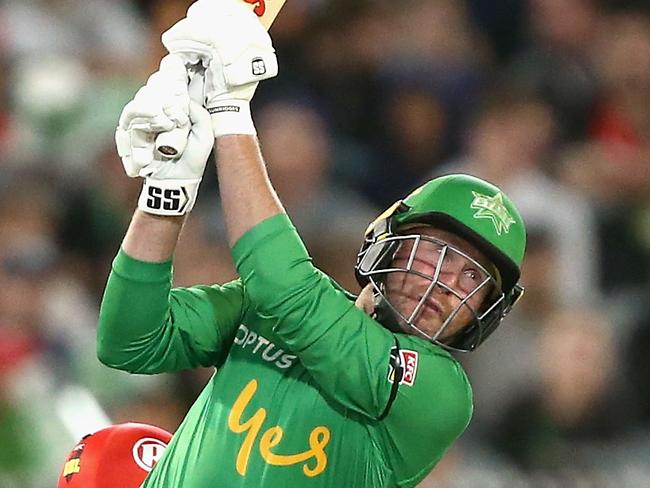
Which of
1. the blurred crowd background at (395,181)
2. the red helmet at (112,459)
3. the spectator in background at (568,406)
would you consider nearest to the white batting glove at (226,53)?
the red helmet at (112,459)

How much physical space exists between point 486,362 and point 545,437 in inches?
15.2

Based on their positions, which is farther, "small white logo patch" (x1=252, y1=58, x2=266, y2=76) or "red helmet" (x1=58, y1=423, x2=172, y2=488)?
"red helmet" (x1=58, y1=423, x2=172, y2=488)

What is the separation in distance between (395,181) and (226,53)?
12.8ft

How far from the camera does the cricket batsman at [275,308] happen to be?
277 centimetres

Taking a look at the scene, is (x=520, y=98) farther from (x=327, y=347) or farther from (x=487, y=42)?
(x=327, y=347)

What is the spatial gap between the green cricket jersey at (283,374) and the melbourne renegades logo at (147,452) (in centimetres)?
19

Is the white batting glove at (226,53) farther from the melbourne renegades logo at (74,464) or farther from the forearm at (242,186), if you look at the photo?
the melbourne renegades logo at (74,464)

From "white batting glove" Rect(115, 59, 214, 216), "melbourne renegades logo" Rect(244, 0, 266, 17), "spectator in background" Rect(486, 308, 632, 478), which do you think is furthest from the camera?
"spectator in background" Rect(486, 308, 632, 478)

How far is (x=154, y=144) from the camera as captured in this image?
8.98ft

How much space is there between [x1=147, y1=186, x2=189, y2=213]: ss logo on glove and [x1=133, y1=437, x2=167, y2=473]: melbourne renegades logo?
71 centimetres

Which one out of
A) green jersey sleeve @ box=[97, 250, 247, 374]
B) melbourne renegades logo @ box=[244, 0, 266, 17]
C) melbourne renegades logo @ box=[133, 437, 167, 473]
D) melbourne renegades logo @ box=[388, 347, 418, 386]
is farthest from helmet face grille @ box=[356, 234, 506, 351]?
melbourne renegades logo @ box=[133, 437, 167, 473]

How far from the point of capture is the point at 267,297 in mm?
2783

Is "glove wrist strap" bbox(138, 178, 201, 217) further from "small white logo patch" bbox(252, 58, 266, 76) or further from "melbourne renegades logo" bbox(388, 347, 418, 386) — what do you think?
"melbourne renegades logo" bbox(388, 347, 418, 386)

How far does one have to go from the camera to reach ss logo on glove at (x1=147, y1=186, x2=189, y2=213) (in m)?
2.80
